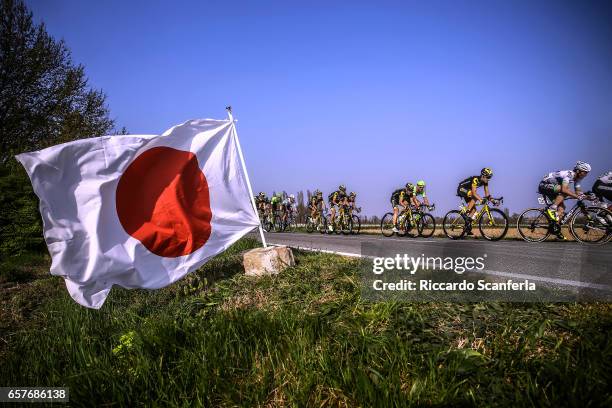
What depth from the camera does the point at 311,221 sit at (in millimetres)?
20125

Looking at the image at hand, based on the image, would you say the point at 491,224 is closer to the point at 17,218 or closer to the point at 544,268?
the point at 544,268

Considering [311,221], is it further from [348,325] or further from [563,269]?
[348,325]

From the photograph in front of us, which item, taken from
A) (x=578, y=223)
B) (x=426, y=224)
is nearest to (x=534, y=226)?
(x=578, y=223)

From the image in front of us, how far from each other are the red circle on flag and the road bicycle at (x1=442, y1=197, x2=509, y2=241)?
8.75m

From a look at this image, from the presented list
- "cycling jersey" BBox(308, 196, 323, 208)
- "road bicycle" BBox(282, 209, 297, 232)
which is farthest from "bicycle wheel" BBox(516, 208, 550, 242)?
"road bicycle" BBox(282, 209, 297, 232)

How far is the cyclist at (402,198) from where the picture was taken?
13477mm

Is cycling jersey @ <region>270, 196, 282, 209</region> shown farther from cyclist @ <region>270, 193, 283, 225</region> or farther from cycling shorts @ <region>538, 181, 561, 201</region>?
cycling shorts @ <region>538, 181, 561, 201</region>

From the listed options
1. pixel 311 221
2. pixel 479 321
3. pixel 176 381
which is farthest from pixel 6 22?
pixel 479 321

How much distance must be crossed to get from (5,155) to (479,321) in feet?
56.3

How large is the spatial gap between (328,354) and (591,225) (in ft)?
30.2

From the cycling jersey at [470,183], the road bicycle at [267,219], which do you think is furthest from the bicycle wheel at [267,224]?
the cycling jersey at [470,183]

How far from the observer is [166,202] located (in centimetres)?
465

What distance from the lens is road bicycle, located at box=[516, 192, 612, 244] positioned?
826 cm

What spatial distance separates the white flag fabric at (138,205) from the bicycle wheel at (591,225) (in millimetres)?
8409
